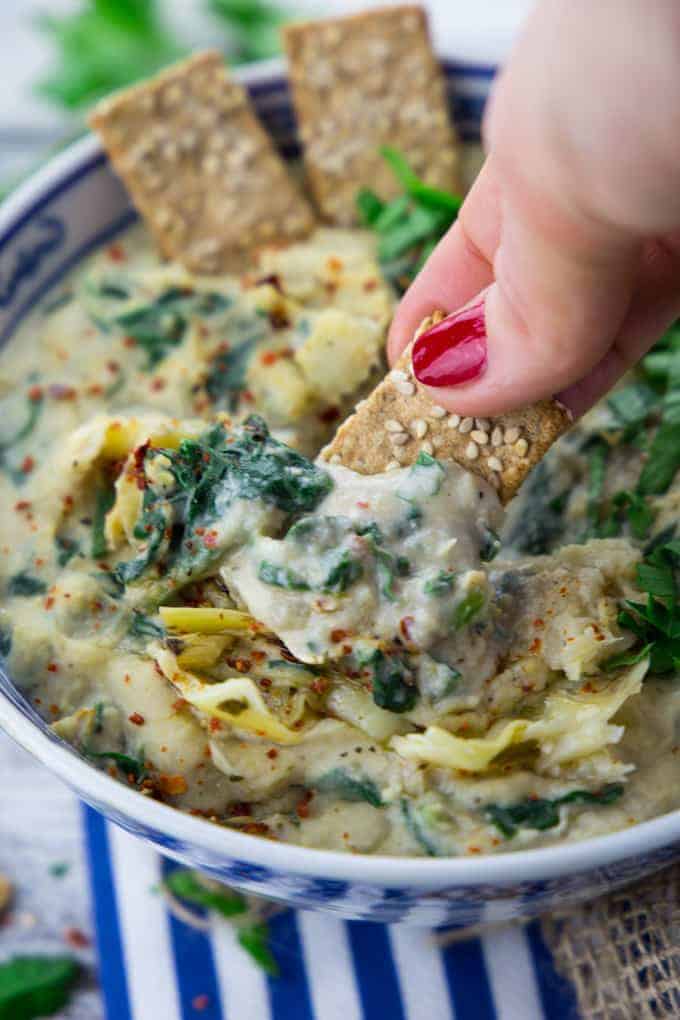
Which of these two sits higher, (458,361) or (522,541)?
(458,361)

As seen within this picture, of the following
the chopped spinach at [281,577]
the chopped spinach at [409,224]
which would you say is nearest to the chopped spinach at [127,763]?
the chopped spinach at [281,577]

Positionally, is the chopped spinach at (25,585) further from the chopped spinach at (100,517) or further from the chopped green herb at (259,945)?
the chopped green herb at (259,945)

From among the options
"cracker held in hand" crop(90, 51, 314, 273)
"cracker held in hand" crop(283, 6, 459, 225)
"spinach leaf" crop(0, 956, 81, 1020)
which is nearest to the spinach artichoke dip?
"cracker held in hand" crop(90, 51, 314, 273)

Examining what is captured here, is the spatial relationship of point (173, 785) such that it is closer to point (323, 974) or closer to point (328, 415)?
point (323, 974)

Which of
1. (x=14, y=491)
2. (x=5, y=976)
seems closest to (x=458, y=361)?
(x=14, y=491)

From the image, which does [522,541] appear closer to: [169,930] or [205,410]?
[205,410]

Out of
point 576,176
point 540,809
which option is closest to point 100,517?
point 540,809

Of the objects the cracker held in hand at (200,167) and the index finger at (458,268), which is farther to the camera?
the cracker held in hand at (200,167)
